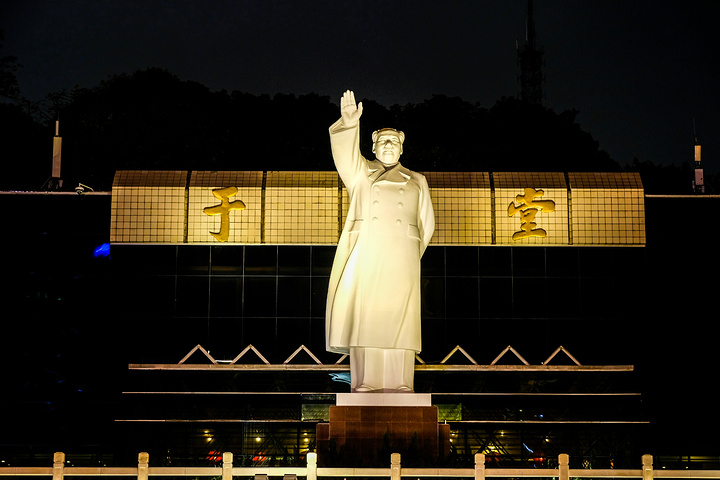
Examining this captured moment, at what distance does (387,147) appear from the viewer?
11.5 m

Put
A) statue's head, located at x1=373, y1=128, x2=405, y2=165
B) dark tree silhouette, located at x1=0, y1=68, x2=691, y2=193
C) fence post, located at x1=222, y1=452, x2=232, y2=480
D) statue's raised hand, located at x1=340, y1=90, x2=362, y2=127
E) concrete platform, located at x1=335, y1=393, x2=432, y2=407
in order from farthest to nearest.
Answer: dark tree silhouette, located at x1=0, y1=68, x2=691, y2=193, statue's head, located at x1=373, y1=128, x2=405, y2=165, statue's raised hand, located at x1=340, y1=90, x2=362, y2=127, concrete platform, located at x1=335, y1=393, x2=432, y2=407, fence post, located at x1=222, y1=452, x2=232, y2=480

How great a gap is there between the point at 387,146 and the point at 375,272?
1461 millimetres

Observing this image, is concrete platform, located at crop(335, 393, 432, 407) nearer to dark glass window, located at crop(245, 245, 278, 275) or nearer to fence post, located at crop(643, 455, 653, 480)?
fence post, located at crop(643, 455, 653, 480)

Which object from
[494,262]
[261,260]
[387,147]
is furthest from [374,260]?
[494,262]

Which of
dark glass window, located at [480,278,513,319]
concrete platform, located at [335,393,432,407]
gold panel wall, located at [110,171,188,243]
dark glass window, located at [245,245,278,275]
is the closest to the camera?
concrete platform, located at [335,393,432,407]

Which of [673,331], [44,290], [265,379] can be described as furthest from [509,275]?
[44,290]

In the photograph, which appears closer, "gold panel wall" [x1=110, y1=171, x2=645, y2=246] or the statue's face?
the statue's face

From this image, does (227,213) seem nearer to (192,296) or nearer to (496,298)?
(192,296)

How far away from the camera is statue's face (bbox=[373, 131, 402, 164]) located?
37.8 feet

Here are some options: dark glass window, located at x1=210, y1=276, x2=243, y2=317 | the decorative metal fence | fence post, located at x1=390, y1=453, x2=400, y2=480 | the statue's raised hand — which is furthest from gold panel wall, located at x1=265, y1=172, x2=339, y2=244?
fence post, located at x1=390, y1=453, x2=400, y2=480

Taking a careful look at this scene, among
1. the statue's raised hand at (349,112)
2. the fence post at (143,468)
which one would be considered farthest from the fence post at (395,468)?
the statue's raised hand at (349,112)

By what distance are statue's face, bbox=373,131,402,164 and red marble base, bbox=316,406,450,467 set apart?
2831 mm

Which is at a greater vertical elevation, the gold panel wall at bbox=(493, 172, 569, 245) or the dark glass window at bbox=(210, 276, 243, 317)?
the gold panel wall at bbox=(493, 172, 569, 245)

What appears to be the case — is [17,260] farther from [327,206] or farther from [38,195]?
[327,206]
